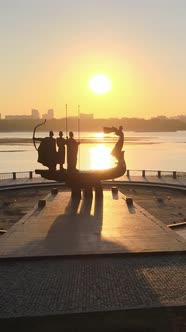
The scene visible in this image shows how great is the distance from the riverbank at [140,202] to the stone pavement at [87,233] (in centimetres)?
293

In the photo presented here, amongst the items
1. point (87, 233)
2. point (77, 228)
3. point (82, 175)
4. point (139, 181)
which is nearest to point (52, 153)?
point (82, 175)

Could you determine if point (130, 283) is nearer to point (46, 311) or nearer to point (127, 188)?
point (46, 311)

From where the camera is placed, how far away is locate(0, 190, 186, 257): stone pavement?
1120 centimetres

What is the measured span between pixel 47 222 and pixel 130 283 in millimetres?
6577

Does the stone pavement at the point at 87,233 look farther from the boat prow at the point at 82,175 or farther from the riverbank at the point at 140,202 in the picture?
the riverbank at the point at 140,202

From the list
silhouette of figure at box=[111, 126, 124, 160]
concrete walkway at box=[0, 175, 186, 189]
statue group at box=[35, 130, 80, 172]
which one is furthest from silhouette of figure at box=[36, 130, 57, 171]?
concrete walkway at box=[0, 175, 186, 189]

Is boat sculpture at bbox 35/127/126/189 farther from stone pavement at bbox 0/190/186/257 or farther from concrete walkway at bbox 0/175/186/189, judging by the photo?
concrete walkway at bbox 0/175/186/189

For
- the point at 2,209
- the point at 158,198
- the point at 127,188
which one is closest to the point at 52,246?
the point at 2,209

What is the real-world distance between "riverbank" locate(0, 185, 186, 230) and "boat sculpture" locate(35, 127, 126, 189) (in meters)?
3.01

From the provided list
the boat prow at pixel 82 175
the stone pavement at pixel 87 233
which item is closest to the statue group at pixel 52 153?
the boat prow at pixel 82 175

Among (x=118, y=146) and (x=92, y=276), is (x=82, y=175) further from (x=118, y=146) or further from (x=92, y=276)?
(x=92, y=276)

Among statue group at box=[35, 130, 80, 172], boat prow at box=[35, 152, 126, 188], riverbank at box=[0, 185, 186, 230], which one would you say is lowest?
riverbank at box=[0, 185, 186, 230]

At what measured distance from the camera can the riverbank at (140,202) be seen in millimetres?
19875

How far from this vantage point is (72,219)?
50.8 feet
